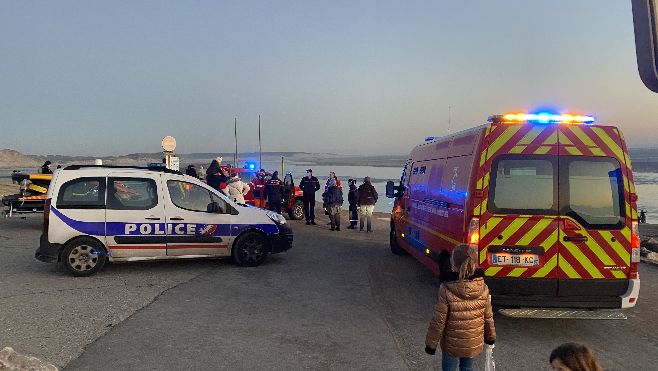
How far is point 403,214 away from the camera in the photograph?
9.88 m

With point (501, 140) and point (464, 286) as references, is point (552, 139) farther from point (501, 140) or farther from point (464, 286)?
point (464, 286)

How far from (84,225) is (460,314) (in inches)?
270

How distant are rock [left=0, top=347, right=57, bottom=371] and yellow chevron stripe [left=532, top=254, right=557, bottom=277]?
492 cm

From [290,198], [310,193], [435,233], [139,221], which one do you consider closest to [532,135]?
[435,233]

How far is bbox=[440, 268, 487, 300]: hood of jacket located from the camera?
11.5ft

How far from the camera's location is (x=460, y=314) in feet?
11.4

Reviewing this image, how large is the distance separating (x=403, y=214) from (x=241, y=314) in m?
4.58

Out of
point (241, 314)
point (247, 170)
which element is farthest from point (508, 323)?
point (247, 170)

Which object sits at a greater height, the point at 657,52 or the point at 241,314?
the point at 657,52

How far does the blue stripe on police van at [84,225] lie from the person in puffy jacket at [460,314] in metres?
6.59

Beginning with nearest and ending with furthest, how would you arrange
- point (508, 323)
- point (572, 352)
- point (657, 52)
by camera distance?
point (657, 52)
point (572, 352)
point (508, 323)

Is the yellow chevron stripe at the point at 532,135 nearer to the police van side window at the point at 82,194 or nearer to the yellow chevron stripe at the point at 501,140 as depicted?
the yellow chevron stripe at the point at 501,140

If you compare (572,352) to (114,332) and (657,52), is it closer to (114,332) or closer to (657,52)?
(657,52)

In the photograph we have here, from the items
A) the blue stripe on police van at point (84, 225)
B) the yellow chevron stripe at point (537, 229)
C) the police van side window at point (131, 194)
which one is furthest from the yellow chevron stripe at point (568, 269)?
the blue stripe on police van at point (84, 225)
